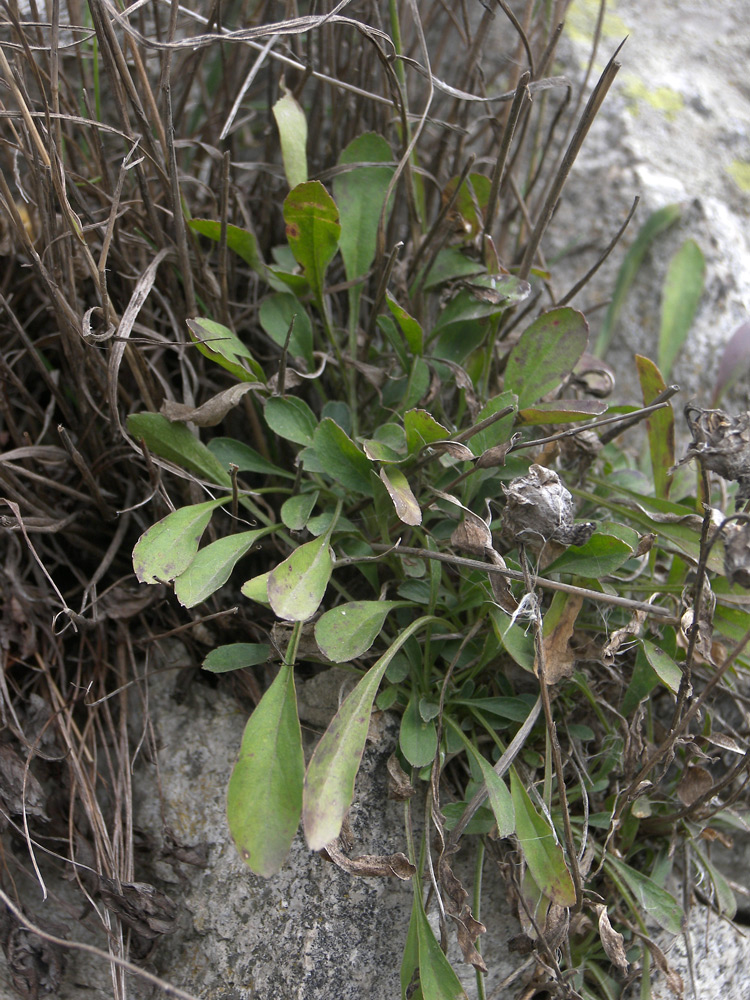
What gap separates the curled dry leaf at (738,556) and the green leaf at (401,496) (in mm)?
287

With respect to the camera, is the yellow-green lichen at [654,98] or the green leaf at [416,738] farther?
the yellow-green lichen at [654,98]

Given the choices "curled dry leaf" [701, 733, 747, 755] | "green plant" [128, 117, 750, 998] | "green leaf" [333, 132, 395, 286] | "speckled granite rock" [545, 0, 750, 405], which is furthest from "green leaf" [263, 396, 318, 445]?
"speckled granite rock" [545, 0, 750, 405]

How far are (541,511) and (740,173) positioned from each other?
3.76ft

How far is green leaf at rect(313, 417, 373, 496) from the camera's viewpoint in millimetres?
830

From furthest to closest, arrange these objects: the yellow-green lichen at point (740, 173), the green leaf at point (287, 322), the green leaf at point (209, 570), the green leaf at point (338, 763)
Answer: the yellow-green lichen at point (740, 173) → the green leaf at point (287, 322) → the green leaf at point (209, 570) → the green leaf at point (338, 763)

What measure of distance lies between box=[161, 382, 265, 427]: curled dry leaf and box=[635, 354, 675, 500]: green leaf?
0.49 meters

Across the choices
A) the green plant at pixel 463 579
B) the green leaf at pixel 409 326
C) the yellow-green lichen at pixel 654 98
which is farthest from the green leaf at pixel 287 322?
the yellow-green lichen at pixel 654 98

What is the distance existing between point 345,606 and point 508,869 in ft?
1.10

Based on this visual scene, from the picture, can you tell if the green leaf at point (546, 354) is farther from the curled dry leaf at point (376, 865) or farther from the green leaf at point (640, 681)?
the curled dry leaf at point (376, 865)

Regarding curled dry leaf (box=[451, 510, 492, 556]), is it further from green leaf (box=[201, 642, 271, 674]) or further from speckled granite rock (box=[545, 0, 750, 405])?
speckled granite rock (box=[545, 0, 750, 405])

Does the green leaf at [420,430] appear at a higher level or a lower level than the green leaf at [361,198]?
lower

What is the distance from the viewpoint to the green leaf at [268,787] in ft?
2.20

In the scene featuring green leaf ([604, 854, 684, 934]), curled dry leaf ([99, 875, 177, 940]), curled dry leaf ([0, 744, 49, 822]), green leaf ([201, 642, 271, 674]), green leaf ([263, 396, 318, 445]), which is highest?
green leaf ([263, 396, 318, 445])

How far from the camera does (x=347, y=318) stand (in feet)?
3.78
